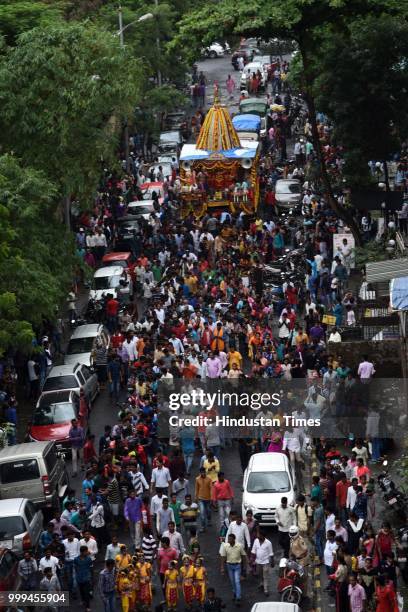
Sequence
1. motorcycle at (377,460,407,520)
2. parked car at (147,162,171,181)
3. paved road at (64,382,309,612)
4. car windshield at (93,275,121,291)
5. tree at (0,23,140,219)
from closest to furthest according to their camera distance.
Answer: paved road at (64,382,309,612)
motorcycle at (377,460,407,520)
tree at (0,23,140,219)
car windshield at (93,275,121,291)
parked car at (147,162,171,181)

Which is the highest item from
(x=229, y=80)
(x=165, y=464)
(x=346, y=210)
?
(x=165, y=464)

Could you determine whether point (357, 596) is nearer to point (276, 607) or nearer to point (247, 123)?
point (276, 607)

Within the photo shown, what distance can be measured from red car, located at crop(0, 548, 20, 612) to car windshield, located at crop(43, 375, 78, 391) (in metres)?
9.48

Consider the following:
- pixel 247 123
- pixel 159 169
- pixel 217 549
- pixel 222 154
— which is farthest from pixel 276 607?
pixel 247 123

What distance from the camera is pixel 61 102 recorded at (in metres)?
39.2

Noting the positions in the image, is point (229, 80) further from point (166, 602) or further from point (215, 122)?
point (166, 602)

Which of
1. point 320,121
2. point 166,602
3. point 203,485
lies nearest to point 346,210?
point 320,121

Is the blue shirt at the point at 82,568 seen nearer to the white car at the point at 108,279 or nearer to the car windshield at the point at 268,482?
the car windshield at the point at 268,482

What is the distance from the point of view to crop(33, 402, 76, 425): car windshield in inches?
1227

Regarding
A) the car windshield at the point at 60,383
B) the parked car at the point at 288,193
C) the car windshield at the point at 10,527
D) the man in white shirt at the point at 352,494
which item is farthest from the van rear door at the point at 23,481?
the parked car at the point at 288,193

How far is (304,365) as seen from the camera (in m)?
32.8

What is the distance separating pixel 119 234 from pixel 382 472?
20413mm

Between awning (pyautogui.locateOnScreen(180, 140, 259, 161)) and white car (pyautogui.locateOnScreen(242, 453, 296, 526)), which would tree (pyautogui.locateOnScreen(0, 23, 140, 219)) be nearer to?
awning (pyautogui.locateOnScreen(180, 140, 259, 161))

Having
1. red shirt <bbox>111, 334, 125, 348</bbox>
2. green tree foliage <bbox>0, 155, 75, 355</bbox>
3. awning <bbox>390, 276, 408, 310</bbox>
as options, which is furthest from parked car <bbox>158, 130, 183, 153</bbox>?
awning <bbox>390, 276, 408, 310</bbox>
